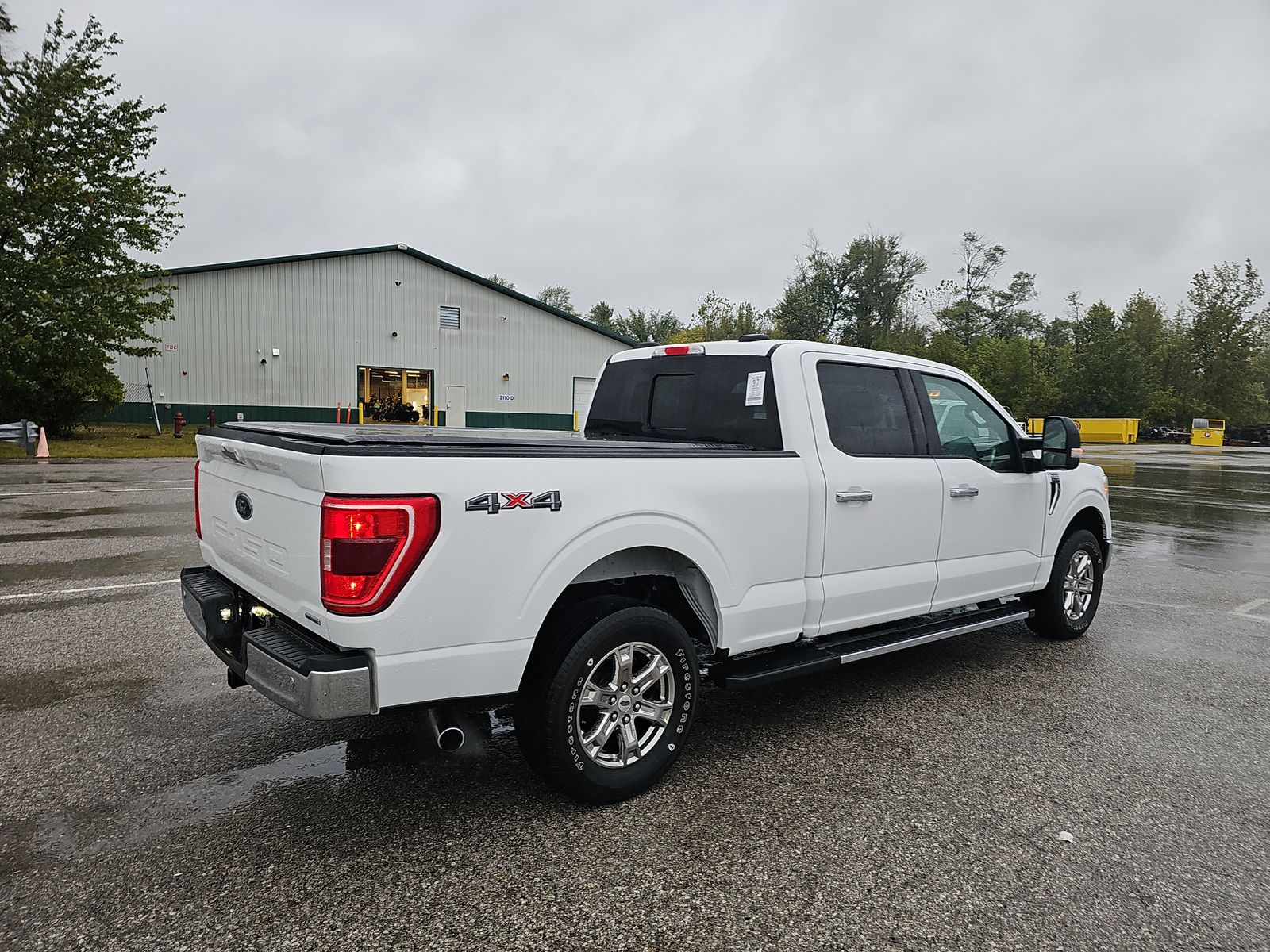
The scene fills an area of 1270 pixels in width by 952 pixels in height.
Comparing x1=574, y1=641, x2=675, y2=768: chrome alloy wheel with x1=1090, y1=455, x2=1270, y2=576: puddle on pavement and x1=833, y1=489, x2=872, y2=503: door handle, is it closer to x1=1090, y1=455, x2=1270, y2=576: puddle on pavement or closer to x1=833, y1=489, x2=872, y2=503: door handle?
x1=833, y1=489, x2=872, y2=503: door handle

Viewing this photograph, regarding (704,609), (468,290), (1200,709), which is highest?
(468,290)

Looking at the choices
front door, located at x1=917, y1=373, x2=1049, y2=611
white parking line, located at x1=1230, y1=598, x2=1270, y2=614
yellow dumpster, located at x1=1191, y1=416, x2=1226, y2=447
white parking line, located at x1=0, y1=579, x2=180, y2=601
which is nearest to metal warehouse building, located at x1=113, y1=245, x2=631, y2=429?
white parking line, located at x1=0, y1=579, x2=180, y2=601

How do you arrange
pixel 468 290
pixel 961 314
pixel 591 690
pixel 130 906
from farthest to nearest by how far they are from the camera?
pixel 961 314
pixel 468 290
pixel 591 690
pixel 130 906

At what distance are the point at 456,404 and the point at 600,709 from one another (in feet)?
104

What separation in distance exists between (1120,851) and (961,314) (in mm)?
77027

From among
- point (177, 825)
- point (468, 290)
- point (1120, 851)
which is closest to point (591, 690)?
point (177, 825)

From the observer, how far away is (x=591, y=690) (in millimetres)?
3143

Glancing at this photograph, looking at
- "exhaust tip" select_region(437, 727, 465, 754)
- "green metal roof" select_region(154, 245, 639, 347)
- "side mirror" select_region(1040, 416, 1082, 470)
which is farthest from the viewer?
"green metal roof" select_region(154, 245, 639, 347)

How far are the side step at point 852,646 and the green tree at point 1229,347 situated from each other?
70.3m

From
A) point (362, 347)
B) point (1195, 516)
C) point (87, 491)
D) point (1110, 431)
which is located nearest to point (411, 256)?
point (362, 347)

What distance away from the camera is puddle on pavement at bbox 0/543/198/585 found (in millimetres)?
7027

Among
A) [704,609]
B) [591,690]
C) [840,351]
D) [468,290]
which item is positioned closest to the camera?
[591,690]

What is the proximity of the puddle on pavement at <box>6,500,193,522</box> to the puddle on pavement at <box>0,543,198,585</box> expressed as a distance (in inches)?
121

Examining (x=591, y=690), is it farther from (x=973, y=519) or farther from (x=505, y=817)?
(x=973, y=519)
